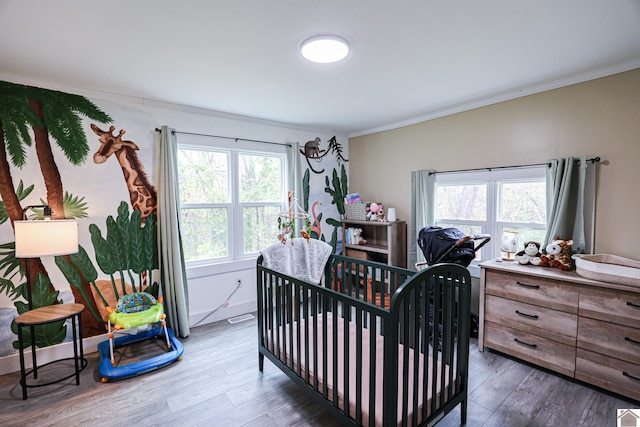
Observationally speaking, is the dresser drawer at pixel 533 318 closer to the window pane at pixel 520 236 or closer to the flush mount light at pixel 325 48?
the window pane at pixel 520 236

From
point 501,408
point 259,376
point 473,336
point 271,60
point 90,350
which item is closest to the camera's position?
point 501,408

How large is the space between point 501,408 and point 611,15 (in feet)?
7.89

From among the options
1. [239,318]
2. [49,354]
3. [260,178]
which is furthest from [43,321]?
[260,178]

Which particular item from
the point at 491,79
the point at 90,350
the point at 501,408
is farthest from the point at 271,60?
the point at 90,350

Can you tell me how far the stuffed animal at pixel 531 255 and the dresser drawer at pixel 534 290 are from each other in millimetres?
210

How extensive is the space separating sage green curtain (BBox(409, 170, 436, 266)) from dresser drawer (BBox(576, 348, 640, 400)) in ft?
5.63

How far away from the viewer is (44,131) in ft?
8.31

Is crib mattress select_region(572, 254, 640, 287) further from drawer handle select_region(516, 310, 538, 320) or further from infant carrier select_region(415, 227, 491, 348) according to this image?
infant carrier select_region(415, 227, 491, 348)

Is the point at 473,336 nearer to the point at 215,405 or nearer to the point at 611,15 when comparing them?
the point at 215,405

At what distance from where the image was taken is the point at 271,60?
6.99 ft

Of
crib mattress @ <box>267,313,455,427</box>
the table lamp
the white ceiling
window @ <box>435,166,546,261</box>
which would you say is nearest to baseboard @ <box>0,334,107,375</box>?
the table lamp

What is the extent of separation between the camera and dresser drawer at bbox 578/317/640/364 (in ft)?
6.45

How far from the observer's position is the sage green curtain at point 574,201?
2.44 m

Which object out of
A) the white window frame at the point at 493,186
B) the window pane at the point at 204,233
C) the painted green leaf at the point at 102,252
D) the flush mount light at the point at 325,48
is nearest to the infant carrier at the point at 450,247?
the white window frame at the point at 493,186
